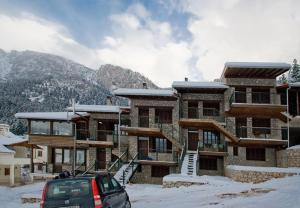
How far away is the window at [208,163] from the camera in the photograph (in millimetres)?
36531

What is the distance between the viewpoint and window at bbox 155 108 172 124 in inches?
1455

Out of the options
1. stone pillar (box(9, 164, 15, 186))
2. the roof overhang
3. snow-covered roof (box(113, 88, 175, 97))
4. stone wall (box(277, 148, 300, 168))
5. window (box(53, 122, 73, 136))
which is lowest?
Result: stone pillar (box(9, 164, 15, 186))

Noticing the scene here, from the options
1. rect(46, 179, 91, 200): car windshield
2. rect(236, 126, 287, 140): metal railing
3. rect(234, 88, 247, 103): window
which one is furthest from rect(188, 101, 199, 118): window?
rect(46, 179, 91, 200): car windshield

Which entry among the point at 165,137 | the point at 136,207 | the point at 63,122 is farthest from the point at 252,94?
the point at 136,207

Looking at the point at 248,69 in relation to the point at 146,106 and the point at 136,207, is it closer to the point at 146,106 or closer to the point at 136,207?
the point at 146,106

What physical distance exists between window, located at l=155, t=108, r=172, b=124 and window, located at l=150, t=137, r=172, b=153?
2.15 meters

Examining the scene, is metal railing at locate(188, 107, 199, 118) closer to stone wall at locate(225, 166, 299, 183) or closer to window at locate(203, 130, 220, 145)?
window at locate(203, 130, 220, 145)

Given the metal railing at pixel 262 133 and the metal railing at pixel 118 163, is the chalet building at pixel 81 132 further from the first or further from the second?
the metal railing at pixel 262 133

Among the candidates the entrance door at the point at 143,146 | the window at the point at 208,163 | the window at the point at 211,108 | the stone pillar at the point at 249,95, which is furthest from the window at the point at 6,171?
the stone pillar at the point at 249,95

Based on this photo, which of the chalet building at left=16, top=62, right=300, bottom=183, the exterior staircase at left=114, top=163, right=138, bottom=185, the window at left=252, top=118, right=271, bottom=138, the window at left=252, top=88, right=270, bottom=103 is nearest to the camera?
the exterior staircase at left=114, top=163, right=138, bottom=185

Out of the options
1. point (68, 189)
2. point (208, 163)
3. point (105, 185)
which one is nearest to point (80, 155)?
point (208, 163)

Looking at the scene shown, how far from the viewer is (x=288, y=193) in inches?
590

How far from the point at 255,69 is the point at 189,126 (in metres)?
8.63

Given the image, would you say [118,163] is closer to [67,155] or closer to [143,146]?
[143,146]
